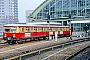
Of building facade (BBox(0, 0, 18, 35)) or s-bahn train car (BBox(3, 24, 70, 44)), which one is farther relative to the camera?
building facade (BBox(0, 0, 18, 35))

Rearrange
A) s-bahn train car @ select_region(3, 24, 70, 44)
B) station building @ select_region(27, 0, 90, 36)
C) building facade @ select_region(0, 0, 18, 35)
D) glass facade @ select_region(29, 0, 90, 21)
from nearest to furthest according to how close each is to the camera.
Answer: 1. s-bahn train car @ select_region(3, 24, 70, 44)
2. station building @ select_region(27, 0, 90, 36)
3. glass facade @ select_region(29, 0, 90, 21)
4. building facade @ select_region(0, 0, 18, 35)

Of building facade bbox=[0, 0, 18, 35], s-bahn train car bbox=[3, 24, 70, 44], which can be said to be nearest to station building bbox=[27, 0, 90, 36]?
s-bahn train car bbox=[3, 24, 70, 44]

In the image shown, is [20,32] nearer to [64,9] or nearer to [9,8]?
[64,9]

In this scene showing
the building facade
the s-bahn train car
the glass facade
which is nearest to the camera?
the s-bahn train car

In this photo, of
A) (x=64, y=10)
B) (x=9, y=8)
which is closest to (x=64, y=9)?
(x=64, y=10)

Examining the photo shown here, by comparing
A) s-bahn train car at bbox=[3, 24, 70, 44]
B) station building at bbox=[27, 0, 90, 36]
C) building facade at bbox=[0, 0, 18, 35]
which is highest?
building facade at bbox=[0, 0, 18, 35]

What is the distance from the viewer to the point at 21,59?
16484 millimetres

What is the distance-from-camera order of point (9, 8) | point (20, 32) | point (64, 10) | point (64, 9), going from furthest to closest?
point (9, 8)
point (64, 9)
point (64, 10)
point (20, 32)

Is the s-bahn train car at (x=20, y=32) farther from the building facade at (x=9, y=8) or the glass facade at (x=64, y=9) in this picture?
the building facade at (x=9, y=8)

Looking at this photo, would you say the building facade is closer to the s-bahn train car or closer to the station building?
the station building

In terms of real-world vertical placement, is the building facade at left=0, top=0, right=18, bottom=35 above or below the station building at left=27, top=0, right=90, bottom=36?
above

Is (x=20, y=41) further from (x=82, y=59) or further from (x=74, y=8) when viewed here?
(x=74, y=8)

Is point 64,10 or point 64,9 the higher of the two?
point 64,9

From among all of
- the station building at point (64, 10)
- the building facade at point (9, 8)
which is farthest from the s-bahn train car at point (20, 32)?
the building facade at point (9, 8)
